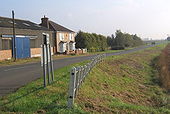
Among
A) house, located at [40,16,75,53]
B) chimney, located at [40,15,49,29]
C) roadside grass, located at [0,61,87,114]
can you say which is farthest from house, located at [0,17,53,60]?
roadside grass, located at [0,61,87,114]

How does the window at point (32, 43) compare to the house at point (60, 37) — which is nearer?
the window at point (32, 43)

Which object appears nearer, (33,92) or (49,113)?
(49,113)

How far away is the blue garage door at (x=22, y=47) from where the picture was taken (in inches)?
1499

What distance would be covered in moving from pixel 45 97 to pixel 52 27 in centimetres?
4704

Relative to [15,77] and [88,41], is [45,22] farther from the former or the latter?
[15,77]

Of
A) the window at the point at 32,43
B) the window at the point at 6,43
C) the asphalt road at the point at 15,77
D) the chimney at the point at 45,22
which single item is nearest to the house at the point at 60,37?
the chimney at the point at 45,22

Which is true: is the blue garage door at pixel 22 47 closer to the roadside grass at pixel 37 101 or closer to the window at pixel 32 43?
Result: the window at pixel 32 43

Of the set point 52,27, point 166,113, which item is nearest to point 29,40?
point 52,27

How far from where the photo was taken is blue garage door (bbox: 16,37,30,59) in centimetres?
3806

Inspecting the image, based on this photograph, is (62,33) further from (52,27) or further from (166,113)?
(166,113)

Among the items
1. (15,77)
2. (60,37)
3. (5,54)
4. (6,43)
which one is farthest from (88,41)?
(15,77)

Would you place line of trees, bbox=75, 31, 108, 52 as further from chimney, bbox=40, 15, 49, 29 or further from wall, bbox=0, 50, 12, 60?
wall, bbox=0, 50, 12, 60

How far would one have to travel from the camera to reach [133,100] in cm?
1367

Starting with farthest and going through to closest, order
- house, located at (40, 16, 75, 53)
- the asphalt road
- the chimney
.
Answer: house, located at (40, 16, 75, 53), the chimney, the asphalt road
